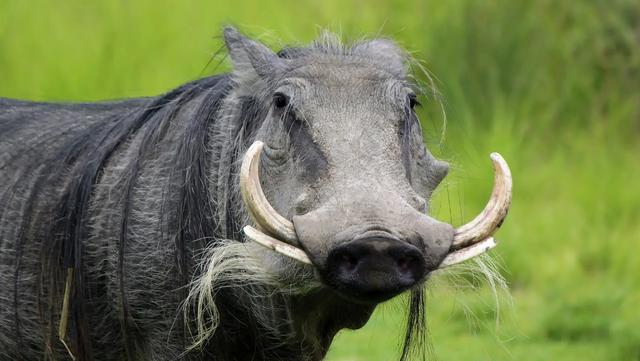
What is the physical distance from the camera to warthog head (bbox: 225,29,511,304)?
3.26 m

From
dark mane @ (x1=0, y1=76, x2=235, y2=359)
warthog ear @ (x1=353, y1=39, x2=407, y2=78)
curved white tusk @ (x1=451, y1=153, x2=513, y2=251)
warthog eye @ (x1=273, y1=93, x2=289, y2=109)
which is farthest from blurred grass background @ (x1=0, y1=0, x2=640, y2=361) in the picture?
curved white tusk @ (x1=451, y1=153, x2=513, y2=251)

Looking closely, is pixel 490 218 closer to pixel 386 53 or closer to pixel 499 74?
pixel 386 53

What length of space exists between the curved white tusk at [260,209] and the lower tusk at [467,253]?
0.37 metres

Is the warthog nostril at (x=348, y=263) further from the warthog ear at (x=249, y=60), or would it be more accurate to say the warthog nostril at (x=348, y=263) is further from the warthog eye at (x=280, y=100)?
the warthog ear at (x=249, y=60)

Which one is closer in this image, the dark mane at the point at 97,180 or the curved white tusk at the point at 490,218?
the curved white tusk at the point at 490,218

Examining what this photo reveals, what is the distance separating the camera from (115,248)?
13.3 ft

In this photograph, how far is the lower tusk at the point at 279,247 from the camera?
3307 mm

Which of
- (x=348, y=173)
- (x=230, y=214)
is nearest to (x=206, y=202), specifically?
(x=230, y=214)

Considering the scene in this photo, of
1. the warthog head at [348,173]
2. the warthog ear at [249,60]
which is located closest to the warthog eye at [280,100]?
the warthog head at [348,173]

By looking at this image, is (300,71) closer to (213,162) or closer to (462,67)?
(213,162)

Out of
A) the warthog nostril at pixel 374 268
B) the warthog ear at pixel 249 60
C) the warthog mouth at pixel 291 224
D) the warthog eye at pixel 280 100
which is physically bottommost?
the warthog nostril at pixel 374 268

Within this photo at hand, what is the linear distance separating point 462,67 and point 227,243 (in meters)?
5.48

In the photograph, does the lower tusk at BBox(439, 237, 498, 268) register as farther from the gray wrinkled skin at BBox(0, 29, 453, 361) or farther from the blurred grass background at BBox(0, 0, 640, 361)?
the blurred grass background at BBox(0, 0, 640, 361)

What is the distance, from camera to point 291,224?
3.37 m
